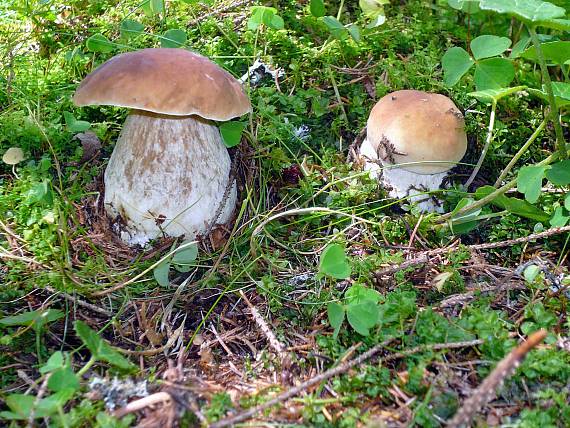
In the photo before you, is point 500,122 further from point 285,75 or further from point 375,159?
point 285,75

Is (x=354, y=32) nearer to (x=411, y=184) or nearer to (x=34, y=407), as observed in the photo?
(x=411, y=184)

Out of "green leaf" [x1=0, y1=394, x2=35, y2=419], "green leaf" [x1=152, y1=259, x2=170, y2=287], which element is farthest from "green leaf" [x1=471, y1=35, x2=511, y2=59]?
"green leaf" [x1=0, y1=394, x2=35, y2=419]

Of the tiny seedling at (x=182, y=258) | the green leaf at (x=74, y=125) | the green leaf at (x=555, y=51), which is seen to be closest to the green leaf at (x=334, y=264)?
the tiny seedling at (x=182, y=258)

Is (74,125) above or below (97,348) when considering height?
above

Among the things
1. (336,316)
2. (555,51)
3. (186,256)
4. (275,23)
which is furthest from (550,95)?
(186,256)

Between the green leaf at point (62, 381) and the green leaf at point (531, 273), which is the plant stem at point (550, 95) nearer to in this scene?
the green leaf at point (531, 273)

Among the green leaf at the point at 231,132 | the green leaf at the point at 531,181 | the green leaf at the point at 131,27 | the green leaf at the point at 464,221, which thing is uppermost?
the green leaf at the point at 131,27
